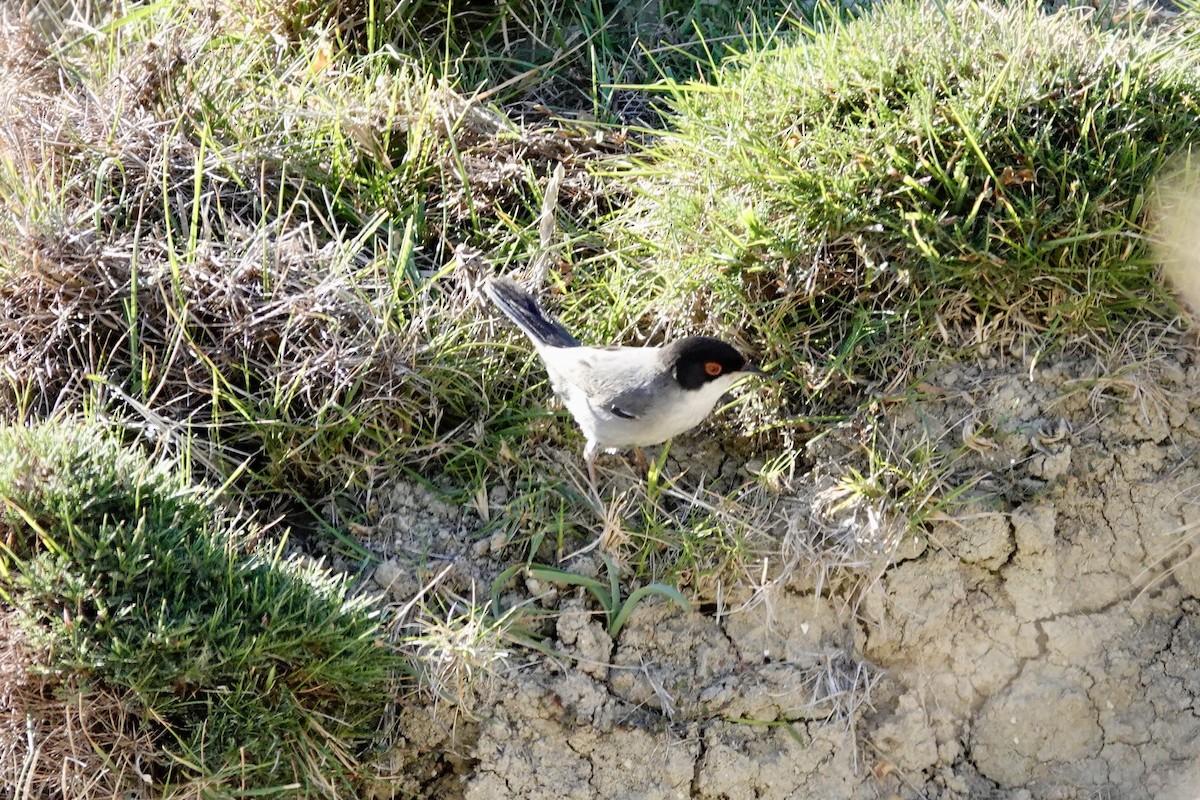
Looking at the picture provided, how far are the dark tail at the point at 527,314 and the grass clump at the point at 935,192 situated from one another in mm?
458

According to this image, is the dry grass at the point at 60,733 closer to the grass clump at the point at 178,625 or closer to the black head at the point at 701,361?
the grass clump at the point at 178,625

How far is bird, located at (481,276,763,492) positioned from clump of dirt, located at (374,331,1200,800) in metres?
0.46

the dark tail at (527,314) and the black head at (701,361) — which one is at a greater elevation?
the dark tail at (527,314)

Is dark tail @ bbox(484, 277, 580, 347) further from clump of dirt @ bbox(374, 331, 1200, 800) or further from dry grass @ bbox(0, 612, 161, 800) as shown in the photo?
dry grass @ bbox(0, 612, 161, 800)

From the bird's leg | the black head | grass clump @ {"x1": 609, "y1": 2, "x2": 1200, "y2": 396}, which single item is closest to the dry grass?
the bird's leg

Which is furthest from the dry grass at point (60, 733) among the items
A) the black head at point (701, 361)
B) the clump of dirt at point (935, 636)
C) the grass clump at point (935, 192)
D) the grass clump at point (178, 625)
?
the grass clump at point (935, 192)

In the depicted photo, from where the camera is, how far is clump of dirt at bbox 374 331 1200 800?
3.77 metres

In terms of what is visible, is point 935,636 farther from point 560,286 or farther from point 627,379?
point 560,286

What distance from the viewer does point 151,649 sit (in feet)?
10.5

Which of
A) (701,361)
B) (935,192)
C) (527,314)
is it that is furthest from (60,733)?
(935,192)

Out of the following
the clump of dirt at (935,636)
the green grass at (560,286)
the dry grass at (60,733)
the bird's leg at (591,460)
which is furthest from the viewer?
the bird's leg at (591,460)

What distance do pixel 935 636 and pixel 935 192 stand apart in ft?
4.96

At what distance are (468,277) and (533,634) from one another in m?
1.42

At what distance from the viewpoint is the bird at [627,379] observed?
158 inches
